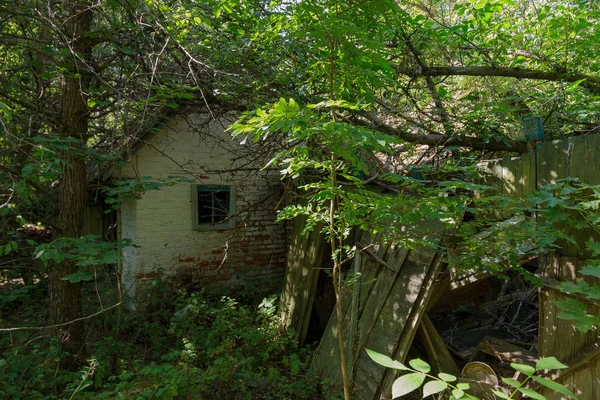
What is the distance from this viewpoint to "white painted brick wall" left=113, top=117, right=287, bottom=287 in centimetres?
653

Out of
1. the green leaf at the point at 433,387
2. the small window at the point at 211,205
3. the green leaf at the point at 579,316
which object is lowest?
the green leaf at the point at 579,316

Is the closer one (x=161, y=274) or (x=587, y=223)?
(x=587, y=223)

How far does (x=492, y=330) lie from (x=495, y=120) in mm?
2659

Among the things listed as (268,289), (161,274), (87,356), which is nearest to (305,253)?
(268,289)

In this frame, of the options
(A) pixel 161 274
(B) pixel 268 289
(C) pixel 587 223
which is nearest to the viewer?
(C) pixel 587 223

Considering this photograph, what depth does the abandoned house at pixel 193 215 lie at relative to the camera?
21.4 feet

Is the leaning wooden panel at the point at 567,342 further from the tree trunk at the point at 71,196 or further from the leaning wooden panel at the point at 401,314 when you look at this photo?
the tree trunk at the point at 71,196

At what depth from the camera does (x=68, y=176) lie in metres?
4.33

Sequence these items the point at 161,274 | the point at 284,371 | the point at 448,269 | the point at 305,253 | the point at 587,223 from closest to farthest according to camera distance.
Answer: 1. the point at 587,223
2. the point at 448,269
3. the point at 284,371
4. the point at 305,253
5. the point at 161,274

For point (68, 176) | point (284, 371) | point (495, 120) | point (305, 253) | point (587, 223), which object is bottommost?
point (284, 371)

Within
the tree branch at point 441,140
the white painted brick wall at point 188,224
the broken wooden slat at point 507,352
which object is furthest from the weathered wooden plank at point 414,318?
the white painted brick wall at point 188,224

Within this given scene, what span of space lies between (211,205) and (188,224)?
63 cm

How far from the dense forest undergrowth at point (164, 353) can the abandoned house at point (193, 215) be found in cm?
44

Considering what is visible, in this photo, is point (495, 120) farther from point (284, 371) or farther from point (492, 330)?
point (284, 371)
